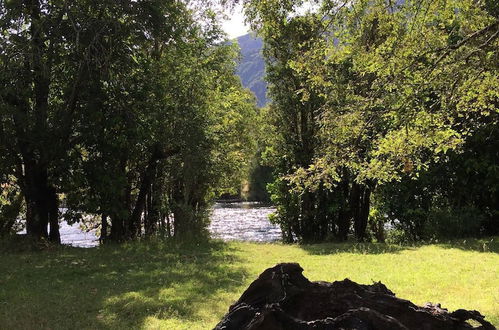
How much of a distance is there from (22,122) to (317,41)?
360 inches

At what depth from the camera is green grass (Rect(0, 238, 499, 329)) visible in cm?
662

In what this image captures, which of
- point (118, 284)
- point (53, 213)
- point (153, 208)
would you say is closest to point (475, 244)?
point (118, 284)

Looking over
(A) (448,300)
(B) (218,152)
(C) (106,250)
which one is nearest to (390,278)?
(A) (448,300)

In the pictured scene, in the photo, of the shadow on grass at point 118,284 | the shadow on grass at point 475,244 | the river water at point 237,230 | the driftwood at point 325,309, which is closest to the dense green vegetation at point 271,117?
the shadow on grass at point 475,244

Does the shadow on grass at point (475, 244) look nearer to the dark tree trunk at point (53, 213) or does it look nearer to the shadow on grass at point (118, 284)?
the shadow on grass at point (118, 284)

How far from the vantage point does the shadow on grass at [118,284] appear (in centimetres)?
659

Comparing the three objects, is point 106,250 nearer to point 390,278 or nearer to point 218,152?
point 218,152

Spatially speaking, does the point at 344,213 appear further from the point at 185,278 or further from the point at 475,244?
the point at 185,278

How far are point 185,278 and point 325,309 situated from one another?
6.41 metres

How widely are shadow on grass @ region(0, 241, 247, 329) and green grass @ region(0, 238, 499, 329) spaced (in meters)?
0.02

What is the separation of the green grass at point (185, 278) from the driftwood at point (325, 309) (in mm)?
3010

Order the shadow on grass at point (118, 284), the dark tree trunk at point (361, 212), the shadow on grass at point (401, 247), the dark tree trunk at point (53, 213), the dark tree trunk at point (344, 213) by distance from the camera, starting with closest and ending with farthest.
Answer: the shadow on grass at point (118, 284) < the shadow on grass at point (401, 247) < the dark tree trunk at point (53, 213) < the dark tree trunk at point (344, 213) < the dark tree trunk at point (361, 212)

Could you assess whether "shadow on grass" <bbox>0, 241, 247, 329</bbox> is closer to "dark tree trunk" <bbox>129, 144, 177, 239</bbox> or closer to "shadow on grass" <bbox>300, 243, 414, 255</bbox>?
"shadow on grass" <bbox>300, 243, 414, 255</bbox>

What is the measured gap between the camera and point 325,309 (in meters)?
3.24
